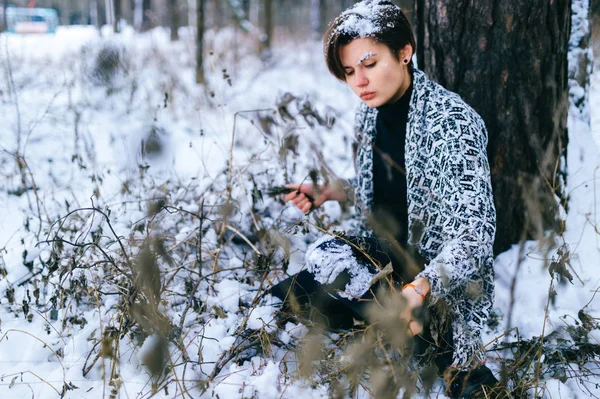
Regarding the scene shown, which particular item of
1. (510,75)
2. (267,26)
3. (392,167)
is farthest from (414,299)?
(267,26)

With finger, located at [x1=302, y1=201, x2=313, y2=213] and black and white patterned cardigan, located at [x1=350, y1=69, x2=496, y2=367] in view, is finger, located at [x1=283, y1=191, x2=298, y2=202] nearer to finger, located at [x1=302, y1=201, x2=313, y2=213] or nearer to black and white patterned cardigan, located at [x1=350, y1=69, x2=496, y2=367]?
finger, located at [x1=302, y1=201, x2=313, y2=213]

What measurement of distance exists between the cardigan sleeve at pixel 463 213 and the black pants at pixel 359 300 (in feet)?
0.54

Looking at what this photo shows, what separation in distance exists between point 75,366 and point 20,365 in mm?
199

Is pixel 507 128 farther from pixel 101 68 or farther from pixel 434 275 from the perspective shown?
A: pixel 101 68

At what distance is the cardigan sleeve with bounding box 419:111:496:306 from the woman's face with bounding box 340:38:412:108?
9.5 inches

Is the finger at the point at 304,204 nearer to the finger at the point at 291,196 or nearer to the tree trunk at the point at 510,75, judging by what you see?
the finger at the point at 291,196

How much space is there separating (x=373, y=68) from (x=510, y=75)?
0.77 m

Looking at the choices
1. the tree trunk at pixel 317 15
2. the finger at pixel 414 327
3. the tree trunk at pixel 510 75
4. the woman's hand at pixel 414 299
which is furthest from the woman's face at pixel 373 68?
the tree trunk at pixel 317 15

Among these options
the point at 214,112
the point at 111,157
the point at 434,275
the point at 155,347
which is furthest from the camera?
the point at 214,112

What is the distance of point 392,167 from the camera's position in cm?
203

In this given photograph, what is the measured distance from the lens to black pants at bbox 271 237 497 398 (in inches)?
64.7

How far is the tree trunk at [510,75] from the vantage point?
2.12 m

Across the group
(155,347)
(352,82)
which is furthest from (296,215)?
(155,347)

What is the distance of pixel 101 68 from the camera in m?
5.79
